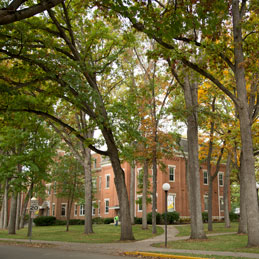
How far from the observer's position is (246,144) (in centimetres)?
1204

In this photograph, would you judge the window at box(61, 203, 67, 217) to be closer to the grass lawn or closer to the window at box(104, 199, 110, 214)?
the window at box(104, 199, 110, 214)

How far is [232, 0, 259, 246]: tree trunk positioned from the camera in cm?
1130

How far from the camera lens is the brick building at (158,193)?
37469 mm

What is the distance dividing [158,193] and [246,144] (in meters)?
26.1

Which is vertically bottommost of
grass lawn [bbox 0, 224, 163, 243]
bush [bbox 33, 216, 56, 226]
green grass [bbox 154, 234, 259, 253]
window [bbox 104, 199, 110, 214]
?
bush [bbox 33, 216, 56, 226]

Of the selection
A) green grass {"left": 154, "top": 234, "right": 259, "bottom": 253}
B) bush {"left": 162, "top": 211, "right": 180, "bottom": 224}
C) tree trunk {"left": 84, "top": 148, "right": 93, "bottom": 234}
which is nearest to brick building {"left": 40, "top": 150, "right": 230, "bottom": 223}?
bush {"left": 162, "top": 211, "right": 180, "bottom": 224}

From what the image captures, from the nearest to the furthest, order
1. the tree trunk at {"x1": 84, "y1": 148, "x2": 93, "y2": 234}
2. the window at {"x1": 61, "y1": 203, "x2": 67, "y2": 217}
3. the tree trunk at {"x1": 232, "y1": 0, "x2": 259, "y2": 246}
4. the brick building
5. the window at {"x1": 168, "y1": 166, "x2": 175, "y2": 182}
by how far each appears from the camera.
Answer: the tree trunk at {"x1": 232, "y1": 0, "x2": 259, "y2": 246} < the tree trunk at {"x1": 84, "y1": 148, "x2": 93, "y2": 234} < the brick building < the window at {"x1": 168, "y1": 166, "x2": 175, "y2": 182} < the window at {"x1": 61, "y1": 203, "x2": 67, "y2": 217}

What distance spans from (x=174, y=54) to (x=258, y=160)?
2872cm

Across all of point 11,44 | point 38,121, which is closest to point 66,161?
point 38,121

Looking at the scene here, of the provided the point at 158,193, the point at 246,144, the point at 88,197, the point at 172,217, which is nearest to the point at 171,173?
the point at 158,193

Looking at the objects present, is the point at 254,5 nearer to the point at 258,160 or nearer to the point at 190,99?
the point at 190,99

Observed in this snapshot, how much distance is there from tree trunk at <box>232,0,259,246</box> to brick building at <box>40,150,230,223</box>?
62.9 feet

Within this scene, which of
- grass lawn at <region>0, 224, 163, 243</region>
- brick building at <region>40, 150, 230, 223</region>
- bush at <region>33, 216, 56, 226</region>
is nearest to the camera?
grass lawn at <region>0, 224, 163, 243</region>

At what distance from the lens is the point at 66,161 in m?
30.0
